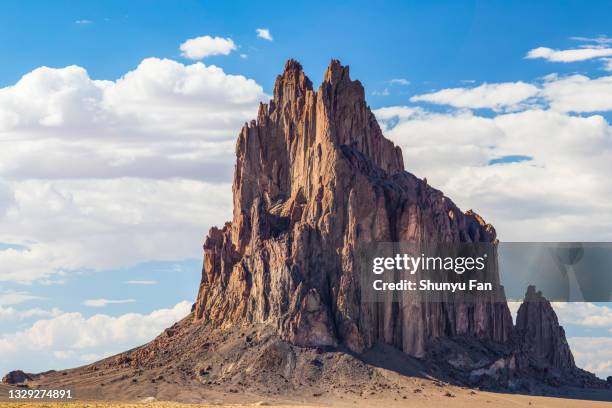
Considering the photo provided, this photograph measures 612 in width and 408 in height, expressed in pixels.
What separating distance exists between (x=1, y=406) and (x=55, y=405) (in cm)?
829

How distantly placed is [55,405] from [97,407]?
617 centimetres

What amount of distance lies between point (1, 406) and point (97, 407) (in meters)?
14.3

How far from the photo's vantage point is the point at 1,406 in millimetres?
192875

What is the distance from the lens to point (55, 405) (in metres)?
198

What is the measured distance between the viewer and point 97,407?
199m
